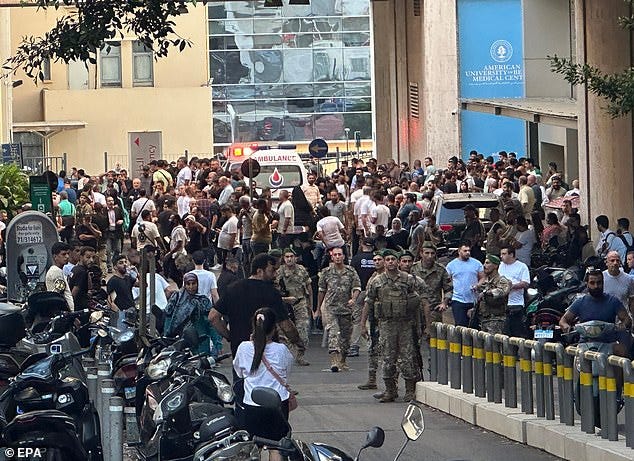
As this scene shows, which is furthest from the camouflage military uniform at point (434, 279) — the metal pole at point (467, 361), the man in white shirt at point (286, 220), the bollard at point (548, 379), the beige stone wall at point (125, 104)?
the beige stone wall at point (125, 104)

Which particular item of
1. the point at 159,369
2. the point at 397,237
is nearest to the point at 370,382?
the point at 159,369

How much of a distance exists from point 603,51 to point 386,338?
1209cm

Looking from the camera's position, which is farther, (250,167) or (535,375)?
(250,167)

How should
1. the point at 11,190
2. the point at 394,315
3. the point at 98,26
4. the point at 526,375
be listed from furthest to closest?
the point at 11,190
the point at 394,315
the point at 526,375
the point at 98,26

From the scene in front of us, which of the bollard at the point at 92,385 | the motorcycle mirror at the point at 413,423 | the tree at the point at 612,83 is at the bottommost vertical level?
the bollard at the point at 92,385

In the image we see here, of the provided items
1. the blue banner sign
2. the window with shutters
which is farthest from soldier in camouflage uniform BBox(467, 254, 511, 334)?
the window with shutters

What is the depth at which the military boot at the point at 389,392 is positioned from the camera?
59.4 ft

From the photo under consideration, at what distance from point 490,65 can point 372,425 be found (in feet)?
108

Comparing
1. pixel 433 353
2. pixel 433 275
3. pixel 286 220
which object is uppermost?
pixel 286 220

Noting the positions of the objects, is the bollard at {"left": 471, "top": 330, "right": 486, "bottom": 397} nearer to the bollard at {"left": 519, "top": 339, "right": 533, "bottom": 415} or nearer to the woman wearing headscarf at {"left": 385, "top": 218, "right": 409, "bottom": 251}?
the bollard at {"left": 519, "top": 339, "right": 533, "bottom": 415}

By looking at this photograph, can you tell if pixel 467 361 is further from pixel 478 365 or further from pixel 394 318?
pixel 394 318

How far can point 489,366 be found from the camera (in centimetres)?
1636

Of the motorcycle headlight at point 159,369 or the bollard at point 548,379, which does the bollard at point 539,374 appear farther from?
the motorcycle headlight at point 159,369

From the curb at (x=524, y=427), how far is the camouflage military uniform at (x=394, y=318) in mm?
372
